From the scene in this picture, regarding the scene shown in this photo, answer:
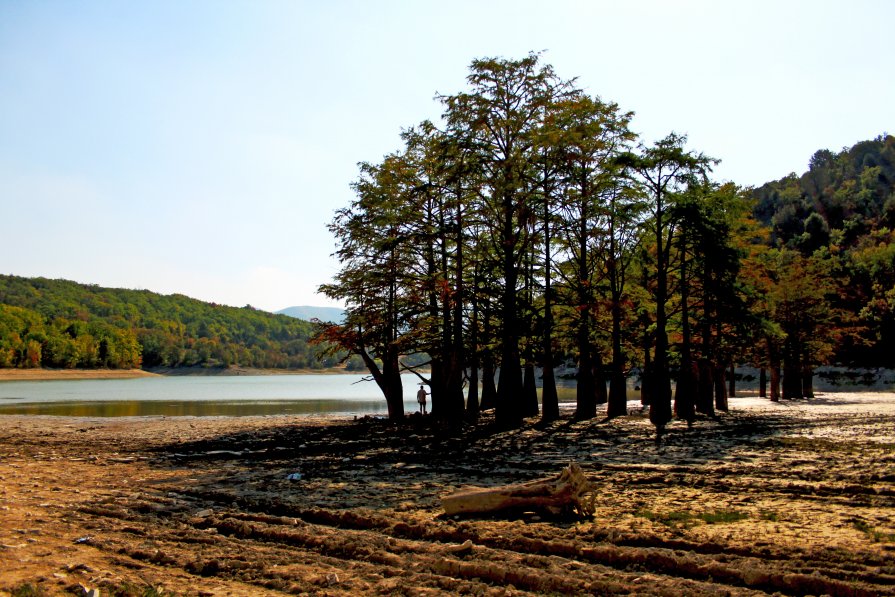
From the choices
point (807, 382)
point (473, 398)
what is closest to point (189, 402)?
point (473, 398)

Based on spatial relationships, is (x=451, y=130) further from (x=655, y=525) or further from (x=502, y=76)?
(x=655, y=525)

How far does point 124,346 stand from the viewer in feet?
530

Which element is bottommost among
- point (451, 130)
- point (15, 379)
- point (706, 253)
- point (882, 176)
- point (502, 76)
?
point (15, 379)

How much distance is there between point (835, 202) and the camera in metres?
135

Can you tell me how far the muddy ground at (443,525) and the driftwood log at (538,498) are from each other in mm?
230

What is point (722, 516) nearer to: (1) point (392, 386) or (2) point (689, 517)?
(2) point (689, 517)

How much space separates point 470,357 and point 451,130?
34.8ft

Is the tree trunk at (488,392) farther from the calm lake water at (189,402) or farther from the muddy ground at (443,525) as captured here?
the muddy ground at (443,525)

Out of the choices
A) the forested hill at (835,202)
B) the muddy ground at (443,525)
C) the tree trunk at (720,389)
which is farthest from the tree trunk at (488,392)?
the forested hill at (835,202)

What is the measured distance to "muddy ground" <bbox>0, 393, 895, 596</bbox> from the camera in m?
7.25

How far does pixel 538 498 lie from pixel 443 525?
1485 millimetres

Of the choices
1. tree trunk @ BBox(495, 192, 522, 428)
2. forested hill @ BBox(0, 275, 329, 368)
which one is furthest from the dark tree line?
forested hill @ BBox(0, 275, 329, 368)

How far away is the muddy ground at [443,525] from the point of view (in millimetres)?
7250

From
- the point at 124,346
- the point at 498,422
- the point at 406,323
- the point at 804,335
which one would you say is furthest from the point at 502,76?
the point at 124,346
